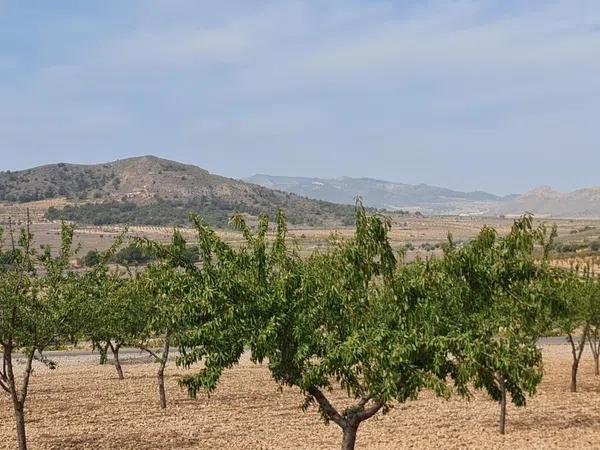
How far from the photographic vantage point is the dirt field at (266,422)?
80.2 feet

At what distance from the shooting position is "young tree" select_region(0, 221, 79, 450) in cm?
1983

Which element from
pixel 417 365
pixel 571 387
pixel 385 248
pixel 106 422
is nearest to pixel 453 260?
pixel 385 248

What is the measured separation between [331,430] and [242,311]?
13.4 m

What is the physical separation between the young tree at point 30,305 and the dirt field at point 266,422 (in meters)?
5.04

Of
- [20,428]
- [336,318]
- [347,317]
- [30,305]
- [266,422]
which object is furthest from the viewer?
[266,422]

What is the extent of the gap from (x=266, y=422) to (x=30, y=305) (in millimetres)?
11543

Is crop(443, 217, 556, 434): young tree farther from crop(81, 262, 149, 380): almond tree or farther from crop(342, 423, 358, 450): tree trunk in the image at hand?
crop(81, 262, 149, 380): almond tree

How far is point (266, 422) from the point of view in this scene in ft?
92.8

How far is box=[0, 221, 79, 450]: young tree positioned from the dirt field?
5042 millimetres

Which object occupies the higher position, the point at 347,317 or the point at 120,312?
the point at 347,317

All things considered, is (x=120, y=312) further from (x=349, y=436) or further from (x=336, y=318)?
(x=336, y=318)

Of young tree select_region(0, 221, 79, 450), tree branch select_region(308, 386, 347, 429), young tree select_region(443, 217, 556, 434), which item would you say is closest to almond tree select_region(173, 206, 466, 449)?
tree branch select_region(308, 386, 347, 429)

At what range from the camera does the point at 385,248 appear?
1405 centimetres

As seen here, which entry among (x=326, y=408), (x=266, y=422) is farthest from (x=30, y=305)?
(x=266, y=422)
